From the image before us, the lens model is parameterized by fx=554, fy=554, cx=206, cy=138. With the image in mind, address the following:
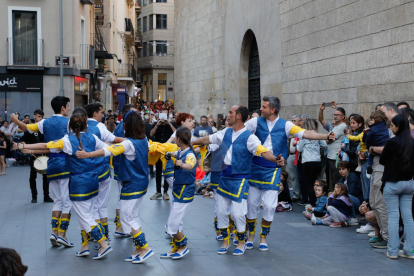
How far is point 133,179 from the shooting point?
22.2ft

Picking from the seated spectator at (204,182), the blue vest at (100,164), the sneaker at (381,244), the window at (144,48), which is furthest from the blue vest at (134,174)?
the window at (144,48)

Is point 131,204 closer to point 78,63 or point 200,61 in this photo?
point 200,61

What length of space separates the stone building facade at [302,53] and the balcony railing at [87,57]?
6083mm

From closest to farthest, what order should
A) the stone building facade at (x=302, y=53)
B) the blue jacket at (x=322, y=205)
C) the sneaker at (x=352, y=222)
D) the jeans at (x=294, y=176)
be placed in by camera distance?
1. the sneaker at (x=352, y=222)
2. the blue jacket at (x=322, y=205)
3. the stone building facade at (x=302, y=53)
4. the jeans at (x=294, y=176)

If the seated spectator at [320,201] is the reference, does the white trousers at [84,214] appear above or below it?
above

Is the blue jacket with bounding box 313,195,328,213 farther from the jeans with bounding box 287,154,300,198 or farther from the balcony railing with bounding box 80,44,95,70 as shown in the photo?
the balcony railing with bounding box 80,44,95,70

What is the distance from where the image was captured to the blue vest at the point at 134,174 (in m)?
6.75

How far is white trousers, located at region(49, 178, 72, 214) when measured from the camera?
7598mm

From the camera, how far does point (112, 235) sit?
8391 mm

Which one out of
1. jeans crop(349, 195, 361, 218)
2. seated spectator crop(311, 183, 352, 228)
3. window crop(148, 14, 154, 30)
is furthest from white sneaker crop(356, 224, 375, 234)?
window crop(148, 14, 154, 30)

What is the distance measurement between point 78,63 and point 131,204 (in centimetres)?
2104

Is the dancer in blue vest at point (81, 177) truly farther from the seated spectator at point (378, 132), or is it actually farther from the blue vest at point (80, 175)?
the seated spectator at point (378, 132)

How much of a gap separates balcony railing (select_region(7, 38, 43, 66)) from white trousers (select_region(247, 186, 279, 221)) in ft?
65.3

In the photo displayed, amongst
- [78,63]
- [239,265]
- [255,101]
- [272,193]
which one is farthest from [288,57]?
[78,63]
